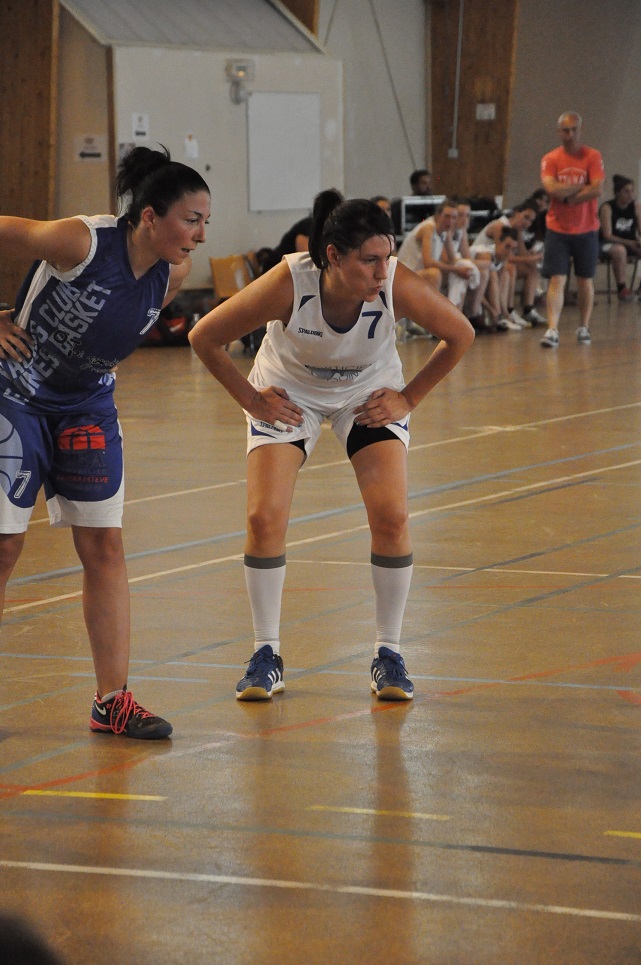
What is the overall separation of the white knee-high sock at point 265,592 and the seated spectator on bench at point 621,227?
1545 centimetres

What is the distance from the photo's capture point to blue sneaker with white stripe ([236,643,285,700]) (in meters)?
3.79

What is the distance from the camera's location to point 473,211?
18.2 meters

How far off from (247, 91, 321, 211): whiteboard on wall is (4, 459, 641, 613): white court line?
9.34 meters

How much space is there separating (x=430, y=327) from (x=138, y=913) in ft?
6.40

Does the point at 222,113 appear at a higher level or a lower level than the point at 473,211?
higher

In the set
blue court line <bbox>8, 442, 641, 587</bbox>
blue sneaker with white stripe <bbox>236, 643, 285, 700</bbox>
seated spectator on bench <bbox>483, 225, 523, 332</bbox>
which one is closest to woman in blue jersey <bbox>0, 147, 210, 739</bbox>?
blue sneaker with white stripe <bbox>236, 643, 285, 700</bbox>

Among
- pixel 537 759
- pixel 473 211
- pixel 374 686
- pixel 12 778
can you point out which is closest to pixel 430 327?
pixel 374 686

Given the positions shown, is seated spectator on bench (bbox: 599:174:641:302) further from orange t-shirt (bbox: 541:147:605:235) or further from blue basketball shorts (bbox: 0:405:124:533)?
blue basketball shorts (bbox: 0:405:124:533)

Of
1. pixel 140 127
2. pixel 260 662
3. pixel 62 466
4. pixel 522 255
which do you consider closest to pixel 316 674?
pixel 260 662

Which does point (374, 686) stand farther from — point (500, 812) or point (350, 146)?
point (350, 146)

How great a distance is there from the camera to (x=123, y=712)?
3525 mm

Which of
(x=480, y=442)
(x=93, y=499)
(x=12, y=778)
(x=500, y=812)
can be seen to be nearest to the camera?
(x=500, y=812)

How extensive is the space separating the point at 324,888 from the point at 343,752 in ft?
2.57

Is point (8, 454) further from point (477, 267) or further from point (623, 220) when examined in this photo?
point (623, 220)
